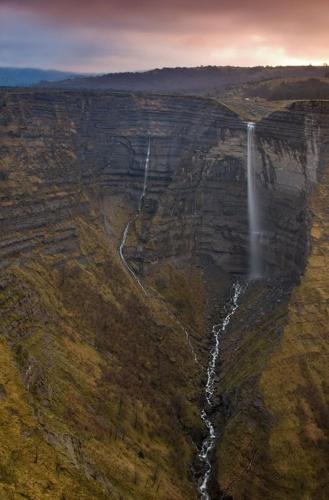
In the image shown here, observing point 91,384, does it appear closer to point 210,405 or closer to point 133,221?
point 210,405

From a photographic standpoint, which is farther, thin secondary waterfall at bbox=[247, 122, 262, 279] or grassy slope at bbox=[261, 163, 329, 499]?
thin secondary waterfall at bbox=[247, 122, 262, 279]

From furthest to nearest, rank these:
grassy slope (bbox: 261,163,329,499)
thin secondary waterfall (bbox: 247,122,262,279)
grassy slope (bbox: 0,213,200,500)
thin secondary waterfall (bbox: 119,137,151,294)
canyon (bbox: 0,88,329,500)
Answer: thin secondary waterfall (bbox: 247,122,262,279) < thin secondary waterfall (bbox: 119,137,151,294) < grassy slope (bbox: 261,163,329,499) < canyon (bbox: 0,88,329,500) < grassy slope (bbox: 0,213,200,500)

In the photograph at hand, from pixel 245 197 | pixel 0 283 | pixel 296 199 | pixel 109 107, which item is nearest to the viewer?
pixel 0 283

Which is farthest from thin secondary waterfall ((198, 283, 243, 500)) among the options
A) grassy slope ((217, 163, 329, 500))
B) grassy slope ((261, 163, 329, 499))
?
grassy slope ((261, 163, 329, 499))

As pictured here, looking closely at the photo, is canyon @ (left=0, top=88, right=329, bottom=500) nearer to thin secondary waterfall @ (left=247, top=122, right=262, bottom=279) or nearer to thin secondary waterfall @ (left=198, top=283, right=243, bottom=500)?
thin secondary waterfall @ (left=198, top=283, right=243, bottom=500)

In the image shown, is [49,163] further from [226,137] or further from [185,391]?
[185,391]

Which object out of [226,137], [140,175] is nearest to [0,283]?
[140,175]
